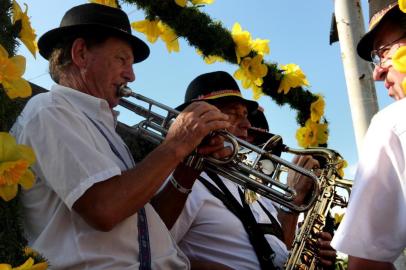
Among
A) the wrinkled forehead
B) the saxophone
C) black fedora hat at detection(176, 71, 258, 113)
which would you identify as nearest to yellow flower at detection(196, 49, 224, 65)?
black fedora hat at detection(176, 71, 258, 113)

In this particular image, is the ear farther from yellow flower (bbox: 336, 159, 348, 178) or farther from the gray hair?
yellow flower (bbox: 336, 159, 348, 178)

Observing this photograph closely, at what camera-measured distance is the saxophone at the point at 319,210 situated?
3.40 meters

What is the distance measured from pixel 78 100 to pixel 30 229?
62 centimetres

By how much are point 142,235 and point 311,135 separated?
2.88m

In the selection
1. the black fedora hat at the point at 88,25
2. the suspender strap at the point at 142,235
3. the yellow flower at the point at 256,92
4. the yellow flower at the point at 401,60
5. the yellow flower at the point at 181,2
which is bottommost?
the suspender strap at the point at 142,235

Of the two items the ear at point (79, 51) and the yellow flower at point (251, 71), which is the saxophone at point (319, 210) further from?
the ear at point (79, 51)

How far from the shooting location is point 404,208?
159 cm

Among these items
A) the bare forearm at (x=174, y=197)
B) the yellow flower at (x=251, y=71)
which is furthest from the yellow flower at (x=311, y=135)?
the bare forearm at (x=174, y=197)

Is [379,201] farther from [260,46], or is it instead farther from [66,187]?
[260,46]

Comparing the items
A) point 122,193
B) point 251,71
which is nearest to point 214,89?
point 251,71

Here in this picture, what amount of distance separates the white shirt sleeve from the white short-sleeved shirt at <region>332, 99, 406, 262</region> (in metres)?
0.92

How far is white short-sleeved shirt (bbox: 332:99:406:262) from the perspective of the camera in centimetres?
161

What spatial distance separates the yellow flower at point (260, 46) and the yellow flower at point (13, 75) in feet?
9.23

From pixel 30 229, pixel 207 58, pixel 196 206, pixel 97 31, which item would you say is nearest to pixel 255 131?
pixel 207 58
